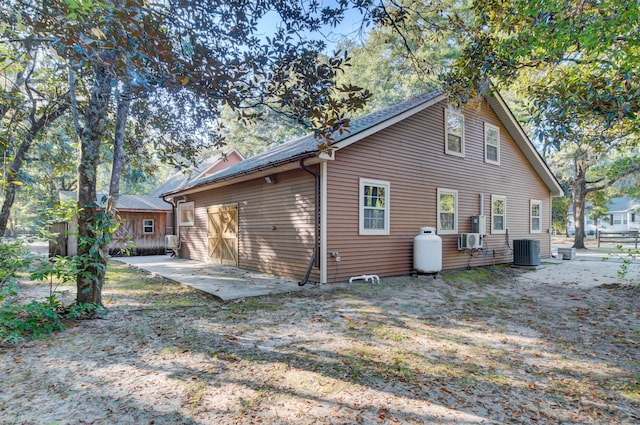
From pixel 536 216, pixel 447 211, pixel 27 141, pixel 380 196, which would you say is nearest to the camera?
pixel 27 141

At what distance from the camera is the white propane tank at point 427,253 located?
8523mm

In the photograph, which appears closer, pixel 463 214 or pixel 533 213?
pixel 463 214

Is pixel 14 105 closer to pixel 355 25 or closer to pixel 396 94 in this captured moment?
pixel 355 25

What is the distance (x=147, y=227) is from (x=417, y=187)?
44.8 ft

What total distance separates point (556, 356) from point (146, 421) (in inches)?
160

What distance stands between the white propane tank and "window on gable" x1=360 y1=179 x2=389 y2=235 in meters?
0.93

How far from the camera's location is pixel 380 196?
855 centimetres

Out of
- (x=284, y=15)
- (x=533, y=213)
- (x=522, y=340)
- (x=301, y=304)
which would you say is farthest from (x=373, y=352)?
(x=533, y=213)

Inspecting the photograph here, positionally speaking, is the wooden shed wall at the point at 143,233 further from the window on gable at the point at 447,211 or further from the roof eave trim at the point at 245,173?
the window on gable at the point at 447,211

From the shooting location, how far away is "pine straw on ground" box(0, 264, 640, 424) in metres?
2.55

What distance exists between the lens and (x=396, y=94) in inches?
1057

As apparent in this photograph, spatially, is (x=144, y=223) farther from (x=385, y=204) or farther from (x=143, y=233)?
(x=385, y=204)

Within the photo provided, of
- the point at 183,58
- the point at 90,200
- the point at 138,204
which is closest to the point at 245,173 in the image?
the point at 90,200

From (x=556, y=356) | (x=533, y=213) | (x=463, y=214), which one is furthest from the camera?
(x=533, y=213)
